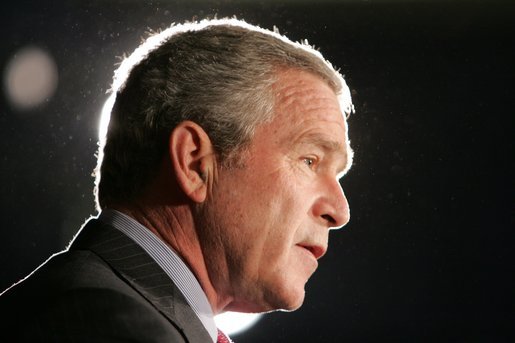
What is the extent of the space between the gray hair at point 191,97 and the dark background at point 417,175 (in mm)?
1334

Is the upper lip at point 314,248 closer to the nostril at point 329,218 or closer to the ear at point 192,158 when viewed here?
the nostril at point 329,218

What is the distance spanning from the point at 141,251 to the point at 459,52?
7.08 ft

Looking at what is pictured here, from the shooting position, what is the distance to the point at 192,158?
1.31 metres

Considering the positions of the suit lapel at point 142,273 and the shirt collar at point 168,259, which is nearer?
the suit lapel at point 142,273

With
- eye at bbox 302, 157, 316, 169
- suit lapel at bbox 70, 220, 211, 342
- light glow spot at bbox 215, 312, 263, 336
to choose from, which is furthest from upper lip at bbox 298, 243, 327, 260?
light glow spot at bbox 215, 312, 263, 336

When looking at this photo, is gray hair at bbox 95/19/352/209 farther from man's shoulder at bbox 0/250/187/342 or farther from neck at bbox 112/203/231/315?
man's shoulder at bbox 0/250/187/342

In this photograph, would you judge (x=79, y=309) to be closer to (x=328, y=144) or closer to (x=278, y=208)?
(x=278, y=208)

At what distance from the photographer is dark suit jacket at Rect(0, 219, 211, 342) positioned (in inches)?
35.9

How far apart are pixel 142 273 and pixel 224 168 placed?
28 centimetres

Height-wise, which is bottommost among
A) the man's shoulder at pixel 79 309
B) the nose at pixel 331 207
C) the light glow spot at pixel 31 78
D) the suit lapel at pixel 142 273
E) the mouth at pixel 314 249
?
the man's shoulder at pixel 79 309

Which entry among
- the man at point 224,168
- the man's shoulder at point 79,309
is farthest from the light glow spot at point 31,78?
the man's shoulder at point 79,309

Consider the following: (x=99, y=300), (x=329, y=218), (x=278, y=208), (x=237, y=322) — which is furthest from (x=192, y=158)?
(x=237, y=322)

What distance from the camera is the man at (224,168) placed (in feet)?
4.22

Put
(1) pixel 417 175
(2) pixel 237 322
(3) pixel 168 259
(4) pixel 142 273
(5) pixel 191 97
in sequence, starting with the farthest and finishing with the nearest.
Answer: (1) pixel 417 175 → (2) pixel 237 322 → (5) pixel 191 97 → (3) pixel 168 259 → (4) pixel 142 273
